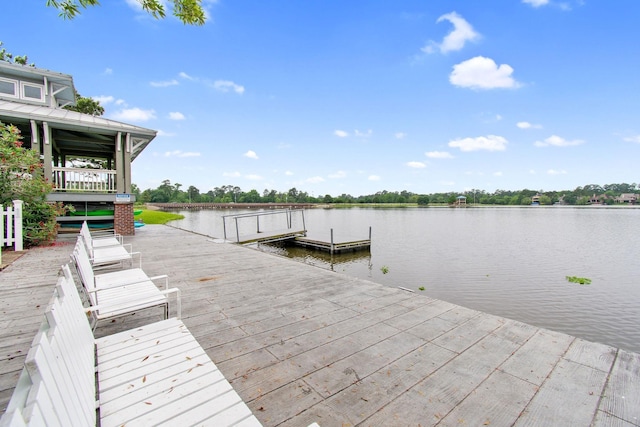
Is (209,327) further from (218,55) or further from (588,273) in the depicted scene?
(218,55)

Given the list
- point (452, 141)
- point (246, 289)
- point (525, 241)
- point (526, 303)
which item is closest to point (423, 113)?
point (452, 141)

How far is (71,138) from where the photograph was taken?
40.9ft

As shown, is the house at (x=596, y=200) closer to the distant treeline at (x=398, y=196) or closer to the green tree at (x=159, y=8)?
the distant treeline at (x=398, y=196)

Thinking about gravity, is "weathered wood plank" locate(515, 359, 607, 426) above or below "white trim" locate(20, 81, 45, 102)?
below

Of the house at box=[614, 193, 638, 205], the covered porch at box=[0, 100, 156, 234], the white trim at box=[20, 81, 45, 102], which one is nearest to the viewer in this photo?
the covered porch at box=[0, 100, 156, 234]

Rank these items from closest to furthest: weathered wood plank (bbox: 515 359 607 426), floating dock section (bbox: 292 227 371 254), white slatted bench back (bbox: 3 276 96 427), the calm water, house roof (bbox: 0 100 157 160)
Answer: white slatted bench back (bbox: 3 276 96 427) < weathered wood plank (bbox: 515 359 607 426) < the calm water < house roof (bbox: 0 100 157 160) < floating dock section (bbox: 292 227 371 254)

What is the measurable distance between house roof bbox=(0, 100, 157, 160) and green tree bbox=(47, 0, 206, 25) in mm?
9584

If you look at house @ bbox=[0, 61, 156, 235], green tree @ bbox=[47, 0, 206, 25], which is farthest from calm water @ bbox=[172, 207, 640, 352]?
green tree @ bbox=[47, 0, 206, 25]

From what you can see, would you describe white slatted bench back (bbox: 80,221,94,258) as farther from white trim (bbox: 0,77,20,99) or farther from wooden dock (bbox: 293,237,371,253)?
white trim (bbox: 0,77,20,99)

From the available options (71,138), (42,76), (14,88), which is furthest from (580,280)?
(14,88)

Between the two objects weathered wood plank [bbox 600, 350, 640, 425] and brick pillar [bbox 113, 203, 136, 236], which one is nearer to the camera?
weathered wood plank [bbox 600, 350, 640, 425]

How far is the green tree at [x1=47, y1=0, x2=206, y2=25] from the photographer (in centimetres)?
298

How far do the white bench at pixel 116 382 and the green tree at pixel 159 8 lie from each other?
3.14 metres

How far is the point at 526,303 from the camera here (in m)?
7.55
